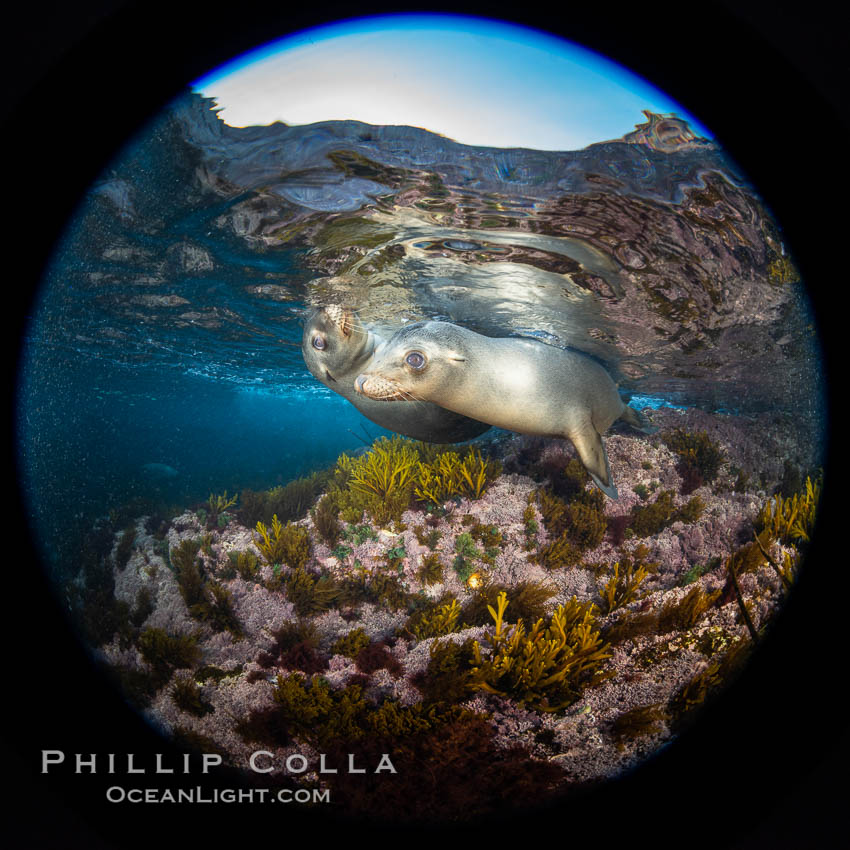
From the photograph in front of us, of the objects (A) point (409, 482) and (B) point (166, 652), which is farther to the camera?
(A) point (409, 482)

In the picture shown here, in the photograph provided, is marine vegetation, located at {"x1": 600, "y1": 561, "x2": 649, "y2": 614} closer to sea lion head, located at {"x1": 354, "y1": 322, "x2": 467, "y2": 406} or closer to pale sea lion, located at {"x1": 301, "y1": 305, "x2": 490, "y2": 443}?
pale sea lion, located at {"x1": 301, "y1": 305, "x2": 490, "y2": 443}

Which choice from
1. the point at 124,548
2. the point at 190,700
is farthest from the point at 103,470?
the point at 190,700

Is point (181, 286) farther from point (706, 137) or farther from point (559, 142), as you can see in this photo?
point (706, 137)

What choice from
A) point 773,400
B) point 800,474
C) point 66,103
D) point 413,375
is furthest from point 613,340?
point 66,103

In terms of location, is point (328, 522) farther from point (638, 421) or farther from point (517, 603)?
point (638, 421)

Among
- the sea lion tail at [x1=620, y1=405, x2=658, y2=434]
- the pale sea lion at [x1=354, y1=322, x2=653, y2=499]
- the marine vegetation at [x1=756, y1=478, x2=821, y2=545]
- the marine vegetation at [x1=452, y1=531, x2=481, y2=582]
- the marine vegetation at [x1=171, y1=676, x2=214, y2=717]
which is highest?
the pale sea lion at [x1=354, y1=322, x2=653, y2=499]

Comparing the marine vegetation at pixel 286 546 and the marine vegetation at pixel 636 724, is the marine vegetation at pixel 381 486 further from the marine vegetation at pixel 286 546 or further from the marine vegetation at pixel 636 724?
the marine vegetation at pixel 636 724

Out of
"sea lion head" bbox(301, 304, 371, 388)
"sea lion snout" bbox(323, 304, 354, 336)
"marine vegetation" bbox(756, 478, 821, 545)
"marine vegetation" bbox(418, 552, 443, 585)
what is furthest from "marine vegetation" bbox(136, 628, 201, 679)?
"marine vegetation" bbox(756, 478, 821, 545)
